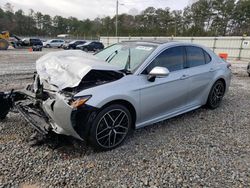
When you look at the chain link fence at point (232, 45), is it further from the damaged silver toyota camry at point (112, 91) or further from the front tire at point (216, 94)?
the damaged silver toyota camry at point (112, 91)

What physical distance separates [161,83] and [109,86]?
38.1 inches

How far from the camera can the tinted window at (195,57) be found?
4.03 metres

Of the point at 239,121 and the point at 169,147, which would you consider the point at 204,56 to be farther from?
the point at 169,147

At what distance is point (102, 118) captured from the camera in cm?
280

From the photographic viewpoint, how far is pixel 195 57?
420cm

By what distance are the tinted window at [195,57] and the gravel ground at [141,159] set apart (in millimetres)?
1216

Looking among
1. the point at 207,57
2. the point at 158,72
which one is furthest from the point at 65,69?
the point at 207,57

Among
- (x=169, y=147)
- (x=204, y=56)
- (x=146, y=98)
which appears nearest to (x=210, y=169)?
(x=169, y=147)

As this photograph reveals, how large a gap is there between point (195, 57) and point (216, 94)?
116 cm

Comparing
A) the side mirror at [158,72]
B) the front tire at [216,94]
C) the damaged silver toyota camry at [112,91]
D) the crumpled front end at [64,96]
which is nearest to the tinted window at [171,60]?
the damaged silver toyota camry at [112,91]

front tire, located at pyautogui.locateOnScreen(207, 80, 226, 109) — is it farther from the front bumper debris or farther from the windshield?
the front bumper debris

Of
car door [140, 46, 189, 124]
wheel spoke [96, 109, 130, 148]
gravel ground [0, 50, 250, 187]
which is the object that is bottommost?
gravel ground [0, 50, 250, 187]

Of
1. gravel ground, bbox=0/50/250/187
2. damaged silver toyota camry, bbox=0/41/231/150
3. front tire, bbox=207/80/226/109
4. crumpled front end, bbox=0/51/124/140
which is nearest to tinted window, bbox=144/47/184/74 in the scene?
damaged silver toyota camry, bbox=0/41/231/150

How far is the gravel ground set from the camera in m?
2.40
